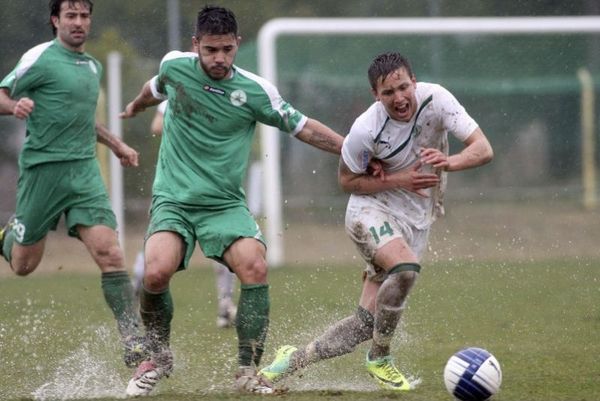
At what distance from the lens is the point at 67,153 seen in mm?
8141

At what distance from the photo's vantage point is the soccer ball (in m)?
6.18

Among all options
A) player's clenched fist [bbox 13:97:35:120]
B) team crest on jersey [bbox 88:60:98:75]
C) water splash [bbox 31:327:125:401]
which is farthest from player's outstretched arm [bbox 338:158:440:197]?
team crest on jersey [bbox 88:60:98:75]

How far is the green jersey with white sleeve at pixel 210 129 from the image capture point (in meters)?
7.00

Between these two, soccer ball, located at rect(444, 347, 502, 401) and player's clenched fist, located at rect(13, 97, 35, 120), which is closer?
soccer ball, located at rect(444, 347, 502, 401)

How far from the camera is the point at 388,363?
23.5 feet

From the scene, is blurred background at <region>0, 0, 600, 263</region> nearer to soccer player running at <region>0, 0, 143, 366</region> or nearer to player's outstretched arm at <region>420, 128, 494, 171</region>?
soccer player running at <region>0, 0, 143, 366</region>

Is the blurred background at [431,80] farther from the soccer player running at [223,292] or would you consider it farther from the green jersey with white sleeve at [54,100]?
the green jersey with white sleeve at [54,100]

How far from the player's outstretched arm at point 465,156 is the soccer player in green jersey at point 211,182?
624 mm

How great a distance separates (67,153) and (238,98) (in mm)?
1580

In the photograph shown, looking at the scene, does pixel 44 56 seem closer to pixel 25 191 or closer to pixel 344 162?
pixel 25 191

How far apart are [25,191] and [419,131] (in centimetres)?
258

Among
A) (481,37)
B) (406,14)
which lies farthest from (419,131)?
(406,14)

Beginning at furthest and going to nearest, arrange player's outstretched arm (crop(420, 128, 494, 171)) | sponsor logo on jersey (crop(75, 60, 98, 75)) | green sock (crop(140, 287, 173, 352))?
1. sponsor logo on jersey (crop(75, 60, 98, 75))
2. green sock (crop(140, 287, 173, 352))
3. player's outstretched arm (crop(420, 128, 494, 171))

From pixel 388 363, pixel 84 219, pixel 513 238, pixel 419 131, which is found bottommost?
pixel 513 238
